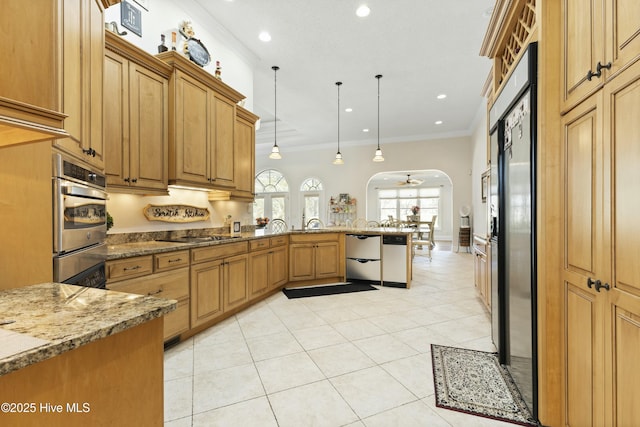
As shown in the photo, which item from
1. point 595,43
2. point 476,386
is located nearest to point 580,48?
point 595,43

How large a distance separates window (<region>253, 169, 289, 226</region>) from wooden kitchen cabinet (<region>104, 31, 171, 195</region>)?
741cm

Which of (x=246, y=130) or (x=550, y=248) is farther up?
(x=246, y=130)

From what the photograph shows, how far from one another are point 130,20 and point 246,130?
5.16ft

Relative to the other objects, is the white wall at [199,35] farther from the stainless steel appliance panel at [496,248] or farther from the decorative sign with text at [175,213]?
the stainless steel appliance panel at [496,248]

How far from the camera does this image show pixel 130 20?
2.60m

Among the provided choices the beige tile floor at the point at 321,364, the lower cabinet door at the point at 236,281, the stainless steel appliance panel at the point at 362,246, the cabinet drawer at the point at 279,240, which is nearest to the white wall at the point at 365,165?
the stainless steel appliance panel at the point at 362,246

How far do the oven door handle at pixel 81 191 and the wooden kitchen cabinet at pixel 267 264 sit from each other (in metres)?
1.85

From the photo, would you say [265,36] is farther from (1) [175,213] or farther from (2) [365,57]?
(1) [175,213]

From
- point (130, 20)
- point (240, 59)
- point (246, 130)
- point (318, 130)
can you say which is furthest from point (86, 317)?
point (318, 130)

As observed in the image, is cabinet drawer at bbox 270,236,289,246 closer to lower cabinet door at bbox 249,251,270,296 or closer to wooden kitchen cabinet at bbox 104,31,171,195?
lower cabinet door at bbox 249,251,270,296

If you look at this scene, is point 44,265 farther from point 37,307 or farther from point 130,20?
point 130,20

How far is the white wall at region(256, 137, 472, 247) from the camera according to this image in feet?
26.1

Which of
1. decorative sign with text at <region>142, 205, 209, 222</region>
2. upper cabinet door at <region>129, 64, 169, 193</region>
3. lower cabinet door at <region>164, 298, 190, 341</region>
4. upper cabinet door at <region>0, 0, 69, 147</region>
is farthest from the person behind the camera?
decorative sign with text at <region>142, 205, 209, 222</region>

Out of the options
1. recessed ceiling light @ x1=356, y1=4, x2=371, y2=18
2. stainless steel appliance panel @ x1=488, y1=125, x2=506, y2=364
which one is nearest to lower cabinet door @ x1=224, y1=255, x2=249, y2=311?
stainless steel appliance panel @ x1=488, y1=125, x2=506, y2=364
